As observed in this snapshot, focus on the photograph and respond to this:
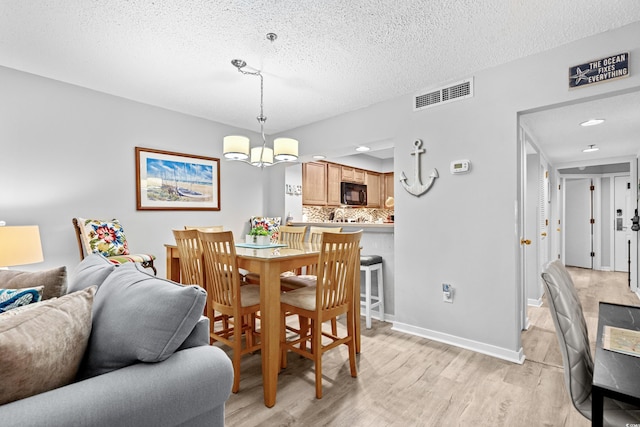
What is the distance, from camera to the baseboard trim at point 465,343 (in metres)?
2.50

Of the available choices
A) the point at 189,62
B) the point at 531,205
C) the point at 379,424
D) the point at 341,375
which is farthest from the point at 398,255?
the point at 189,62

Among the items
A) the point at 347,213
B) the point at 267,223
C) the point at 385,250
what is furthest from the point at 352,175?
the point at 385,250

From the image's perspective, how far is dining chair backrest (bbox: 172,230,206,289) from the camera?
2346 millimetres

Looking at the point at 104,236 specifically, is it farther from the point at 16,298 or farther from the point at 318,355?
the point at 318,355

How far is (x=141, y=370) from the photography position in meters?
0.91

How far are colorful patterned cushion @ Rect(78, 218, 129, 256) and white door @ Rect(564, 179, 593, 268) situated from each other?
849 cm

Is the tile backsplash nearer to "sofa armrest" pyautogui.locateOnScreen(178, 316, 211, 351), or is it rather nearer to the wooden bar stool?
the wooden bar stool

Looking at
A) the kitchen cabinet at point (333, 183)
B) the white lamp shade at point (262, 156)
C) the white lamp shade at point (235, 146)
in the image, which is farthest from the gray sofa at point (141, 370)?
the kitchen cabinet at point (333, 183)

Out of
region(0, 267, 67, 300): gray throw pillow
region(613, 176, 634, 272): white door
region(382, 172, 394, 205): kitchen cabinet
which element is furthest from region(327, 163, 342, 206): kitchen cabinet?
region(613, 176, 634, 272): white door

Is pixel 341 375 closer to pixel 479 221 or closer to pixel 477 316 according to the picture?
pixel 477 316

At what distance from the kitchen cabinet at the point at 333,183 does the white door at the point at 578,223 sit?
17.3ft

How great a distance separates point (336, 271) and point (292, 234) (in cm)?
152

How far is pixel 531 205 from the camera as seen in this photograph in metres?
3.94

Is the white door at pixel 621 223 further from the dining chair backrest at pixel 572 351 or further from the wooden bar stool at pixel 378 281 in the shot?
the dining chair backrest at pixel 572 351
